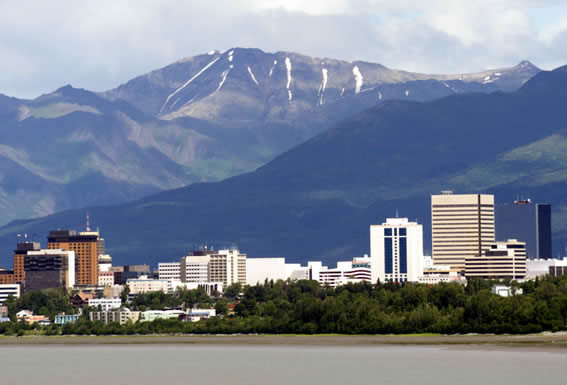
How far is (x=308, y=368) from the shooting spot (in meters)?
160

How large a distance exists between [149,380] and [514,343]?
6471 cm

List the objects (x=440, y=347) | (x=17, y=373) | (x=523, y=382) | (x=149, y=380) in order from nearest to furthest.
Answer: (x=523, y=382)
(x=149, y=380)
(x=17, y=373)
(x=440, y=347)

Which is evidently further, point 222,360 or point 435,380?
point 222,360

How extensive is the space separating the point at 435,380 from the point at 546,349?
45855mm

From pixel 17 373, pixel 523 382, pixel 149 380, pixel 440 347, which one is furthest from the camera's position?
pixel 440 347

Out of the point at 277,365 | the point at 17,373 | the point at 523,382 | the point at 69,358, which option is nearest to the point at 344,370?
the point at 277,365

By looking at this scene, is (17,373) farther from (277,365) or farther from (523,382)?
(523,382)

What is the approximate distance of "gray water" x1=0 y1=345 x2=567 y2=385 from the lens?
465ft

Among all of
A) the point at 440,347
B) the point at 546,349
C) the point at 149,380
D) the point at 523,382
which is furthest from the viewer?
the point at 440,347

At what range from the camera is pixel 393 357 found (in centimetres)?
17262

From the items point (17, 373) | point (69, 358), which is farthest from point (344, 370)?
point (69, 358)

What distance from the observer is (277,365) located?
167 m

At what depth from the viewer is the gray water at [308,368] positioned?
465 feet

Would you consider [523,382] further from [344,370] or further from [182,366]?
[182,366]
